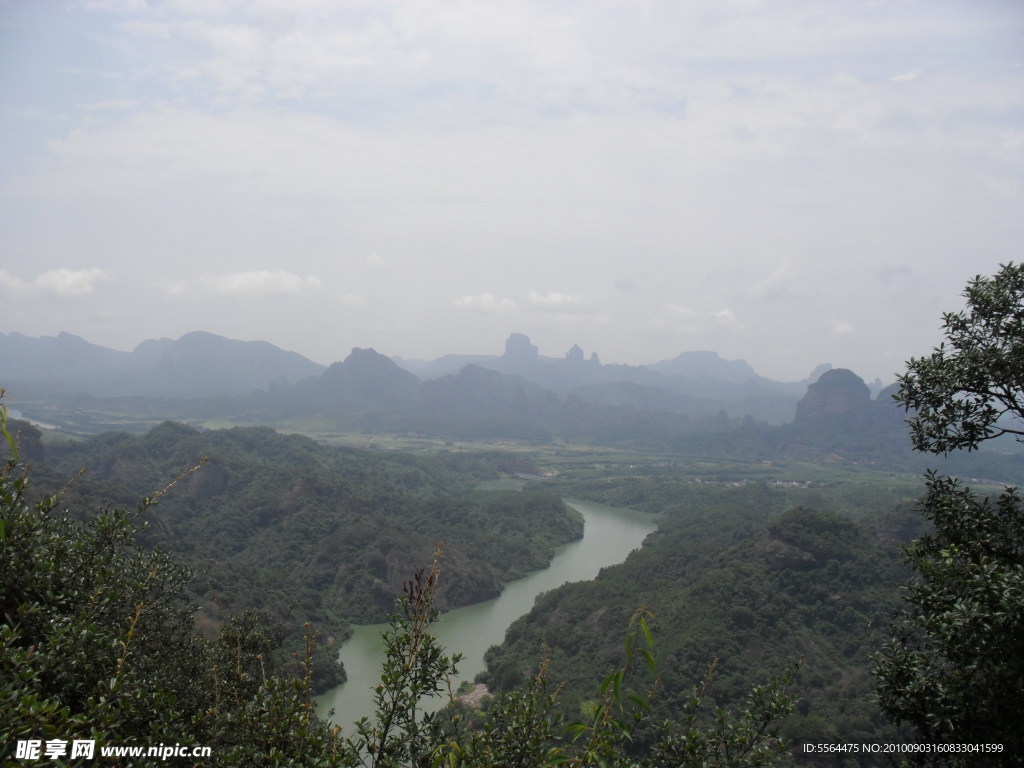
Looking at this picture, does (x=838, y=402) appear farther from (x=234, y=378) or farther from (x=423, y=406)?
(x=234, y=378)

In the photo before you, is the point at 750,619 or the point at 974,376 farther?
the point at 750,619

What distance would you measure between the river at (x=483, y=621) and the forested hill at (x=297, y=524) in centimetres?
93

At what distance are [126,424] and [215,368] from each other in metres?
94.0

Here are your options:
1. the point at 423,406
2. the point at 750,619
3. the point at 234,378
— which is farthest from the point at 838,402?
the point at 234,378

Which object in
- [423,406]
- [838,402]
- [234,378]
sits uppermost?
[838,402]

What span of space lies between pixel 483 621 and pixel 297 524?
14124 millimetres

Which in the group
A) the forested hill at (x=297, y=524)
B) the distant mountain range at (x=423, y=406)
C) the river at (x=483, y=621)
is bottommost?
the river at (x=483, y=621)

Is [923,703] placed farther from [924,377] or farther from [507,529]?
[507,529]

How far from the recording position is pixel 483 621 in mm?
28359

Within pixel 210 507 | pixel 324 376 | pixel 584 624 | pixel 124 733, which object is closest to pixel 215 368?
pixel 324 376

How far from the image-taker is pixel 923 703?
3.80m

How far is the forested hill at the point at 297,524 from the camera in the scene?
89.0 ft

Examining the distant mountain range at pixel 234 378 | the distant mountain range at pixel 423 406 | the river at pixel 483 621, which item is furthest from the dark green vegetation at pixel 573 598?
the distant mountain range at pixel 234 378

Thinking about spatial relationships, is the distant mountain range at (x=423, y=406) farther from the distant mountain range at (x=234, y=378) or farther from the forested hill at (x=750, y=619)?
the forested hill at (x=750, y=619)
